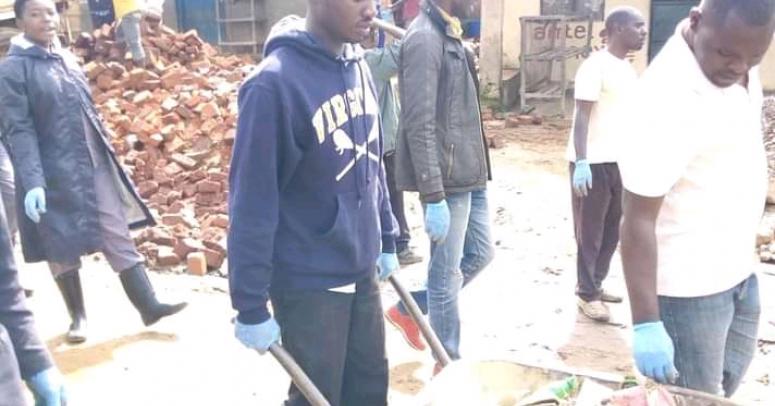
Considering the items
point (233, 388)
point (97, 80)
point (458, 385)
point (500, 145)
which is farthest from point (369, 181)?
point (97, 80)

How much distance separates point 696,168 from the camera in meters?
2.23

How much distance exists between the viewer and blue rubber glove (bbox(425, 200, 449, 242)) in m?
3.47

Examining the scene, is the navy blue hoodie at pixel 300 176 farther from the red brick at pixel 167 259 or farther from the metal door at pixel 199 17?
the metal door at pixel 199 17

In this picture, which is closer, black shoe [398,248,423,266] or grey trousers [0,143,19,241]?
grey trousers [0,143,19,241]

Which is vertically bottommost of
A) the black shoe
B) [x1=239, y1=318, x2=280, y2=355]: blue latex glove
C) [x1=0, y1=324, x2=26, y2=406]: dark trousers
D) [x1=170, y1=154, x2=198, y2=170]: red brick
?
the black shoe

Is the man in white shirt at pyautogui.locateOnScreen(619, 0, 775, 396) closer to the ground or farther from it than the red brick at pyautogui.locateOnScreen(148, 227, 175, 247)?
farther from it

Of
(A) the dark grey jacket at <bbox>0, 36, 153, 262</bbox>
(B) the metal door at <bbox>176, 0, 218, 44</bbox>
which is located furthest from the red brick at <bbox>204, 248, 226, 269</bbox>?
(B) the metal door at <bbox>176, 0, 218, 44</bbox>

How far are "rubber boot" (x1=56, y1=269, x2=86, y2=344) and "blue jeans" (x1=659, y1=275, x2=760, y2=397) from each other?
10.6 ft

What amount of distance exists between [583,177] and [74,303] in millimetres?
2845

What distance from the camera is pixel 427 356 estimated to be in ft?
14.2

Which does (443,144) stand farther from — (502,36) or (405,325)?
(502,36)

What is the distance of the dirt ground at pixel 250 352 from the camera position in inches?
157

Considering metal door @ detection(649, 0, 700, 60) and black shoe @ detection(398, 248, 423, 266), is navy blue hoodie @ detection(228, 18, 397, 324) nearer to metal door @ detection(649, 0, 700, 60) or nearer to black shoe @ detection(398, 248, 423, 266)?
black shoe @ detection(398, 248, 423, 266)

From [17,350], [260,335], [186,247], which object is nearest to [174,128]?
[186,247]
